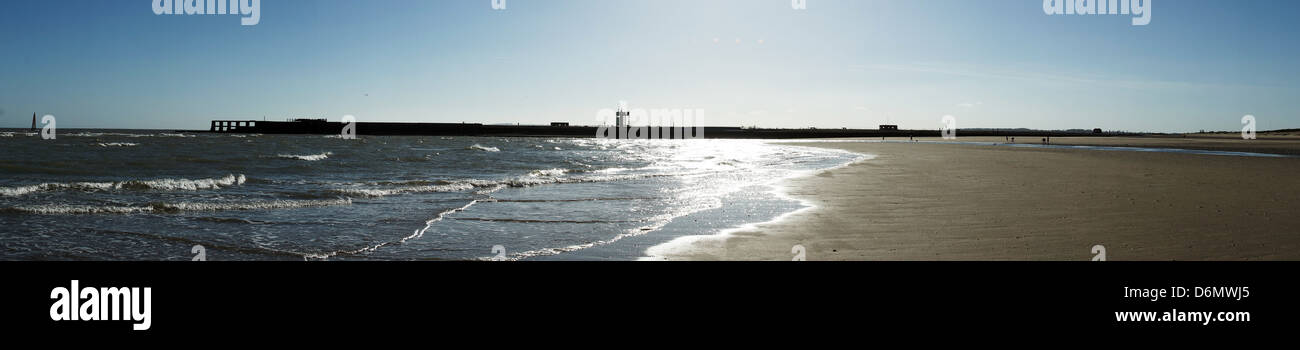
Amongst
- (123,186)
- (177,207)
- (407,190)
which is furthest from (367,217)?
(123,186)

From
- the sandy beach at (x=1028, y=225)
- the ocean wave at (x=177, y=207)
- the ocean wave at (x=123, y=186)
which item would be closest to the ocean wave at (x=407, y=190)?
the ocean wave at (x=177, y=207)

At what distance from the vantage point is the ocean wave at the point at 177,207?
10656mm

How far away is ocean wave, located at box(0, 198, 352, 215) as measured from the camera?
35.0 feet

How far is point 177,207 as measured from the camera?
37.4ft

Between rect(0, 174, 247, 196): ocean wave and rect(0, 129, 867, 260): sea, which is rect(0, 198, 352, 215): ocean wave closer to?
rect(0, 129, 867, 260): sea

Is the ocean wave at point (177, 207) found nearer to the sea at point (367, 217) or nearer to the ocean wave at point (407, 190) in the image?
the sea at point (367, 217)

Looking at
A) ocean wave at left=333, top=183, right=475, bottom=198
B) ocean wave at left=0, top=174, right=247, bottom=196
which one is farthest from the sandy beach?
ocean wave at left=0, top=174, right=247, bottom=196
